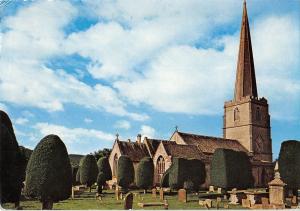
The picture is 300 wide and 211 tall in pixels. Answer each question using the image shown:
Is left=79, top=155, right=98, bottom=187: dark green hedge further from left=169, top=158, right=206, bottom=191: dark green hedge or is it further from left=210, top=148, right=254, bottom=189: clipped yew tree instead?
left=210, top=148, right=254, bottom=189: clipped yew tree

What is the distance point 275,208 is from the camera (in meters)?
17.6

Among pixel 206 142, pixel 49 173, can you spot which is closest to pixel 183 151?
pixel 206 142

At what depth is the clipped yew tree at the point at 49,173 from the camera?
15.4 metres

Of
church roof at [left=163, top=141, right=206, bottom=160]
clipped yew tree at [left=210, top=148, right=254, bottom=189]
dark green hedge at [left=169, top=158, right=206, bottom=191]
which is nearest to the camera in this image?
clipped yew tree at [left=210, top=148, right=254, bottom=189]

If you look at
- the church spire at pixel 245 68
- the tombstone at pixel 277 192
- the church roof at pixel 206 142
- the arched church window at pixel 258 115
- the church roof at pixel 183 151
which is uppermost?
the church spire at pixel 245 68

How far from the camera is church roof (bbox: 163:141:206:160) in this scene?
37.0m

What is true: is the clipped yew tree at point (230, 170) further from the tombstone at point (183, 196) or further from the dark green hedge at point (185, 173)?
the tombstone at point (183, 196)

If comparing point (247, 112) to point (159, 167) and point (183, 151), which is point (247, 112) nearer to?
point (183, 151)

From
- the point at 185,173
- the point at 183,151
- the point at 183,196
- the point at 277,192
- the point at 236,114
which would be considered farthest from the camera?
the point at 236,114

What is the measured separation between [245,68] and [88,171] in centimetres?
2600

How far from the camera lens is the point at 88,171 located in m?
32.6

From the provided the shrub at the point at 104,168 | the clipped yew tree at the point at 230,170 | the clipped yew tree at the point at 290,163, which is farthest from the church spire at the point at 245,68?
the clipped yew tree at the point at 290,163

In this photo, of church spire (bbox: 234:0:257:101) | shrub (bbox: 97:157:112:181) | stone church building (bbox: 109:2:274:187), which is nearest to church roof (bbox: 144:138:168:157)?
stone church building (bbox: 109:2:274:187)

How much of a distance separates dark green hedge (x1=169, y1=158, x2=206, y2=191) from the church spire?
2146 cm
